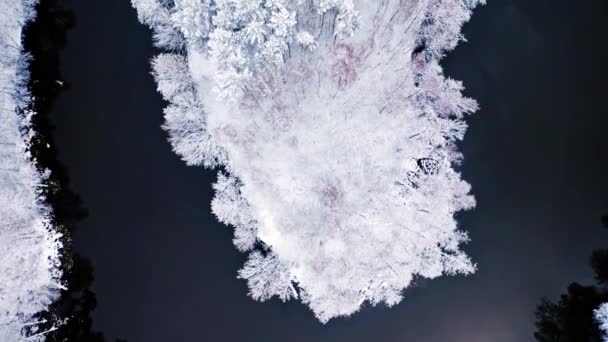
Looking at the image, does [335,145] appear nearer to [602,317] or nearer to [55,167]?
[55,167]

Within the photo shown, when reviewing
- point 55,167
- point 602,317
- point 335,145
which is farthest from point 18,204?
point 602,317

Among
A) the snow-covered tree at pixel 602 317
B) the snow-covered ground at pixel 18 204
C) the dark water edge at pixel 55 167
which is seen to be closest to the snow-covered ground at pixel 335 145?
the dark water edge at pixel 55 167

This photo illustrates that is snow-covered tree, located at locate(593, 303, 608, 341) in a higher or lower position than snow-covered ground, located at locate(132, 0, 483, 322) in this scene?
lower

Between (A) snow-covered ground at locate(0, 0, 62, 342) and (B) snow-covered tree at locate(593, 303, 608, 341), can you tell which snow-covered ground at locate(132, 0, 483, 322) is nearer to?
(B) snow-covered tree at locate(593, 303, 608, 341)

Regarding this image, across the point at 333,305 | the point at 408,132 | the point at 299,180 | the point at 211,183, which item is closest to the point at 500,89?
the point at 408,132

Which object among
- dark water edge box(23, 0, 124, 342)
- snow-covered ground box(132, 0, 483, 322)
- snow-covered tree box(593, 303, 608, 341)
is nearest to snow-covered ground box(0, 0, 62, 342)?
dark water edge box(23, 0, 124, 342)

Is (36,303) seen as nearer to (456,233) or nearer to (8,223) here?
(8,223)
